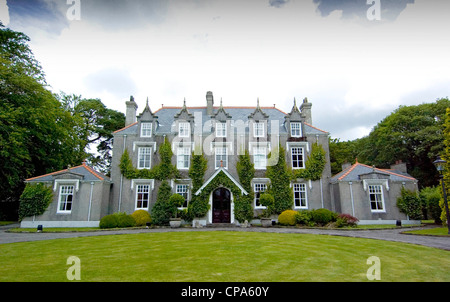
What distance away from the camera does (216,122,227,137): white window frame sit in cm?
2833

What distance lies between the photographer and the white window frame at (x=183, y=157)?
1085 inches

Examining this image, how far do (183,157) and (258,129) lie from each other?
8621 mm

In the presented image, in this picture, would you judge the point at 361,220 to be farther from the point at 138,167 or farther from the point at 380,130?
the point at 380,130

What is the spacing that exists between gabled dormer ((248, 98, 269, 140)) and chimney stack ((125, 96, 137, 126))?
13834mm

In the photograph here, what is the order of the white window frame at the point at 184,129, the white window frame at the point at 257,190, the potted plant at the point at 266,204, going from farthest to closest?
the white window frame at the point at 184,129 → the white window frame at the point at 257,190 → the potted plant at the point at 266,204

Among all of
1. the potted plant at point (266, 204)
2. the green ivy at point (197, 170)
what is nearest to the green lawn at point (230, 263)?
the potted plant at point (266, 204)

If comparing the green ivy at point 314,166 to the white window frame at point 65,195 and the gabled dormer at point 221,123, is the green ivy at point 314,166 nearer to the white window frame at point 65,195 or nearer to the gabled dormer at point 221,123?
the gabled dormer at point 221,123

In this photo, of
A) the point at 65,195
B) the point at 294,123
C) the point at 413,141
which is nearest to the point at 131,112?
the point at 65,195

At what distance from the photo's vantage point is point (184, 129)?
28.4m

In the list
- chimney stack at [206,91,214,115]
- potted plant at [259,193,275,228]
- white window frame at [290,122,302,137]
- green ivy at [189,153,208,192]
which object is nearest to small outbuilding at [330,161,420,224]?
white window frame at [290,122,302,137]

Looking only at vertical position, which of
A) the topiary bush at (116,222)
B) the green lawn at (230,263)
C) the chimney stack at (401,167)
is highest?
the chimney stack at (401,167)

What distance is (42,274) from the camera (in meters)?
7.03

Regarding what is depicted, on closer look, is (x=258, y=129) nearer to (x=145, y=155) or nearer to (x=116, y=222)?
(x=145, y=155)

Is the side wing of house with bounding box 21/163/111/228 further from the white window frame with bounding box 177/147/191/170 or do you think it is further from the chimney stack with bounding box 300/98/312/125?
the chimney stack with bounding box 300/98/312/125
